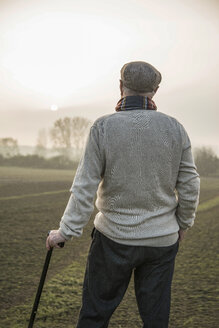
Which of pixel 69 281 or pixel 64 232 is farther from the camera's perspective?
pixel 69 281

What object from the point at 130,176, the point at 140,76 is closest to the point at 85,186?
the point at 130,176

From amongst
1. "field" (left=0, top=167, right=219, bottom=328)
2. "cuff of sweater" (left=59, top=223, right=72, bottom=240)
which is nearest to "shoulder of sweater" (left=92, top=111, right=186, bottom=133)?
"cuff of sweater" (left=59, top=223, right=72, bottom=240)

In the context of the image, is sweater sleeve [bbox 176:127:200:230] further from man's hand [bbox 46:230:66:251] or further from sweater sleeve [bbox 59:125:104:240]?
man's hand [bbox 46:230:66:251]

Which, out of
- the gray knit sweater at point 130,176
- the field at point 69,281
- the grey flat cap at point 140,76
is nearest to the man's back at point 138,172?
the gray knit sweater at point 130,176

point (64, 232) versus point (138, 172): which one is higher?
point (138, 172)

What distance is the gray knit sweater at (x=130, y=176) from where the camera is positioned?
1680mm

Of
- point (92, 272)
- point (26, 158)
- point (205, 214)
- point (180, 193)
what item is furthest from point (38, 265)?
point (26, 158)

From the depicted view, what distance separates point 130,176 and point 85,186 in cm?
20

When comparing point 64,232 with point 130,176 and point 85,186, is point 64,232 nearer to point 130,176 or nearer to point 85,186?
point 85,186

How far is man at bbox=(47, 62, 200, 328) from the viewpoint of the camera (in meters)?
1.69

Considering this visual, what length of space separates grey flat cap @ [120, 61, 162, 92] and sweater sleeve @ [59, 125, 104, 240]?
257 mm

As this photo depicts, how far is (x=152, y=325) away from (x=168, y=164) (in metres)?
0.78

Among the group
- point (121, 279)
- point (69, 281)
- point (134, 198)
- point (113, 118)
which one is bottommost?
point (69, 281)

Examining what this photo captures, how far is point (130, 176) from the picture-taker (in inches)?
66.2
